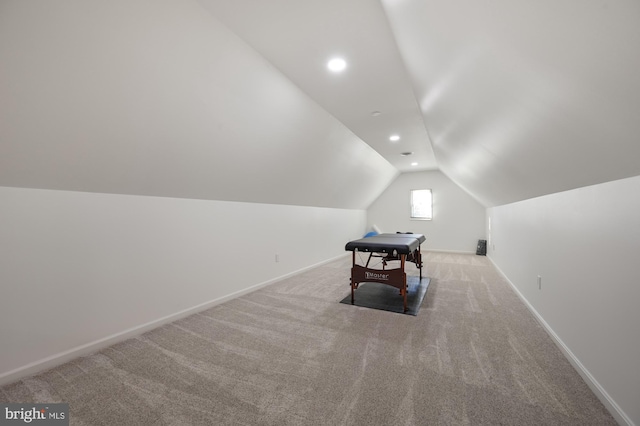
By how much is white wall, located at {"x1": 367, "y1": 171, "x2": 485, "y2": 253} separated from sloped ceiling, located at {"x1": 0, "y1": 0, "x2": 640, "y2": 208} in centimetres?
452

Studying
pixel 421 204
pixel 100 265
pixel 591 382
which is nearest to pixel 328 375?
pixel 591 382

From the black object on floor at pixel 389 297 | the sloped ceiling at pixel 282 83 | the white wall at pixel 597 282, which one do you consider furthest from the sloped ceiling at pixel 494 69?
the black object on floor at pixel 389 297

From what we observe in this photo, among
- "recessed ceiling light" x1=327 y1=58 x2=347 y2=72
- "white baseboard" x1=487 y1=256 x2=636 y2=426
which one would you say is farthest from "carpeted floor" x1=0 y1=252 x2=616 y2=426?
"recessed ceiling light" x1=327 y1=58 x2=347 y2=72

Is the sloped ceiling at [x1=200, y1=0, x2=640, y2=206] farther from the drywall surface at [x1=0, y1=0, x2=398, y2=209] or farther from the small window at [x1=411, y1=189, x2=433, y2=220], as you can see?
the small window at [x1=411, y1=189, x2=433, y2=220]

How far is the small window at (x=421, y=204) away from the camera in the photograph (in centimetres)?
771

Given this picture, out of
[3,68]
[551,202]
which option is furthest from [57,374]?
[551,202]

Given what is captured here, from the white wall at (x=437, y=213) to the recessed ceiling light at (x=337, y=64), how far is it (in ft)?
20.0

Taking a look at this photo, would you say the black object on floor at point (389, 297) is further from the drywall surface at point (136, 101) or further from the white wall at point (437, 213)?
the white wall at point (437, 213)

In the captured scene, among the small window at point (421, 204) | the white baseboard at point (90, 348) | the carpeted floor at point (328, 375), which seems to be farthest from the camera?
the small window at point (421, 204)

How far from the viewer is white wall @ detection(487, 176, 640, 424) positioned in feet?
4.12

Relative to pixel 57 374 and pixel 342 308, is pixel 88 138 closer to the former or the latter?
pixel 57 374

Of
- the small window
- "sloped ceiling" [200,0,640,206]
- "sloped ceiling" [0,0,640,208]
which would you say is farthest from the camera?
the small window

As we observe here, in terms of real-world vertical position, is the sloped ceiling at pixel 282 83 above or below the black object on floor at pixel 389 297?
above

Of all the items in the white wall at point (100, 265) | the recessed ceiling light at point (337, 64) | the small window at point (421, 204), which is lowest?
the white wall at point (100, 265)
